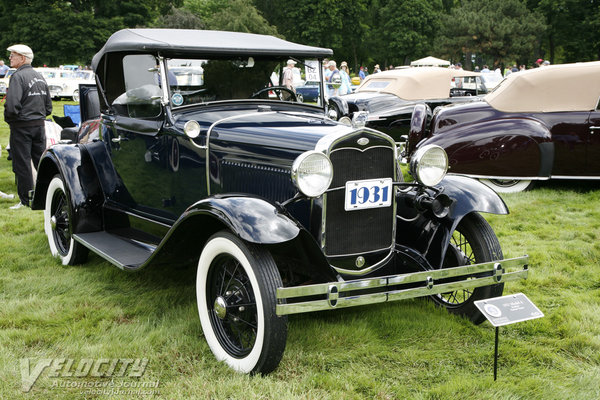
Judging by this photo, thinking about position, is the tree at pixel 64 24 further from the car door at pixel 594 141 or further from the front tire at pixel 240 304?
the front tire at pixel 240 304

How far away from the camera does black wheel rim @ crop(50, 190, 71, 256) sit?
514 centimetres

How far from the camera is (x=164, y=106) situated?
13.4 ft

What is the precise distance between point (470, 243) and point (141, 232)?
2592 mm

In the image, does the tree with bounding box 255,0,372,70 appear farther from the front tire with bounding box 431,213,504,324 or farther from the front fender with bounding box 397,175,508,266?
the front tire with bounding box 431,213,504,324

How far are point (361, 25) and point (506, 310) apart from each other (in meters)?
53.1

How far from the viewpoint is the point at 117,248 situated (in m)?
4.33

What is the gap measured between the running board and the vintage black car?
0.05 ft

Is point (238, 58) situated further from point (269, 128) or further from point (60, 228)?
point (60, 228)

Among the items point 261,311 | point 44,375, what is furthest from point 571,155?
point 44,375

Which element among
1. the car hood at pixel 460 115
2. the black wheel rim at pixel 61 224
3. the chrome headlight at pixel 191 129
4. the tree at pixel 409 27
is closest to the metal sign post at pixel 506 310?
the chrome headlight at pixel 191 129

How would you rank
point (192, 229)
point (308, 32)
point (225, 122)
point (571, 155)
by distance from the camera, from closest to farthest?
point (192, 229), point (225, 122), point (571, 155), point (308, 32)

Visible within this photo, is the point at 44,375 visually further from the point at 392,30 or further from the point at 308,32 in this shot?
the point at 392,30

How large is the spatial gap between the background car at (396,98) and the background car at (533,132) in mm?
3169

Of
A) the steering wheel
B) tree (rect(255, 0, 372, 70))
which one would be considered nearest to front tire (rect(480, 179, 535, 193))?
the steering wheel
